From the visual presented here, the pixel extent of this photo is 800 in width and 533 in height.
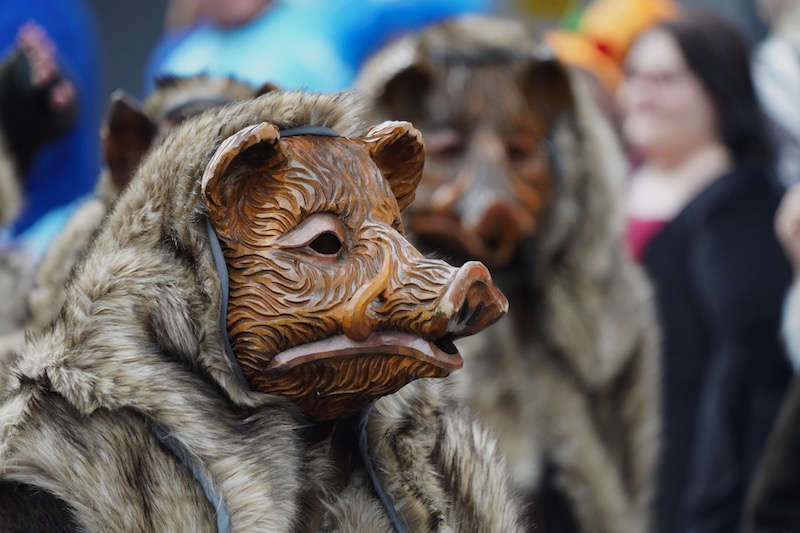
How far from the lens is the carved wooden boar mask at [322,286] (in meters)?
1.88

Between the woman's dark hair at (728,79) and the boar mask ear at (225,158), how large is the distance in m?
3.29

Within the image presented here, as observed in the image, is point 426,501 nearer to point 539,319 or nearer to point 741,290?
point 539,319

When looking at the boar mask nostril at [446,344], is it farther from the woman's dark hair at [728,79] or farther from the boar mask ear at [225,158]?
the woman's dark hair at [728,79]

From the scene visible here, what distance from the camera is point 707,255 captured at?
464 cm

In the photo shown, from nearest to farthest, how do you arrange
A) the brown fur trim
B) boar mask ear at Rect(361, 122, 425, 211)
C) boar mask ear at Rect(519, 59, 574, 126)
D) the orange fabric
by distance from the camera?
boar mask ear at Rect(361, 122, 425, 211), boar mask ear at Rect(519, 59, 574, 126), the brown fur trim, the orange fabric

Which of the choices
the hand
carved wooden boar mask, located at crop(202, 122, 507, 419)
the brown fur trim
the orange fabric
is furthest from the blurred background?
carved wooden boar mask, located at crop(202, 122, 507, 419)

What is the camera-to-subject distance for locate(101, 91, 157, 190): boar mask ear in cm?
329

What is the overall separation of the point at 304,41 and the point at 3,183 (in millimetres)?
1429

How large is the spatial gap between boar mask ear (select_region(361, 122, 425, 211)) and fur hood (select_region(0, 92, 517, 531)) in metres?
0.06

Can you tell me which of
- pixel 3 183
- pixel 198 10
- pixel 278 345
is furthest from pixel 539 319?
pixel 278 345

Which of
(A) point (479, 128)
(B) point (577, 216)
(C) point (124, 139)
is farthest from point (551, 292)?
(C) point (124, 139)

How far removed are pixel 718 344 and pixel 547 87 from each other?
1030 millimetres

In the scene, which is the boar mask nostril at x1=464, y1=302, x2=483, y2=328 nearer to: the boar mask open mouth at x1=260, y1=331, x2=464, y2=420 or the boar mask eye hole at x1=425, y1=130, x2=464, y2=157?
the boar mask open mouth at x1=260, y1=331, x2=464, y2=420

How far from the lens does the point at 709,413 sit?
4449 millimetres
